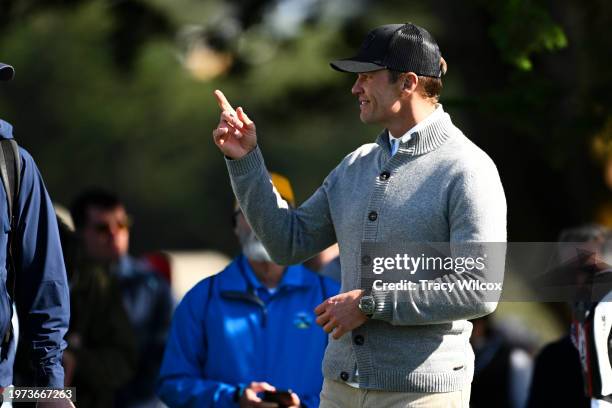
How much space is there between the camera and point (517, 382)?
846 cm

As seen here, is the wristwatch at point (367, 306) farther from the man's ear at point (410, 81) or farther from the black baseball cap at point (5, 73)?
the black baseball cap at point (5, 73)

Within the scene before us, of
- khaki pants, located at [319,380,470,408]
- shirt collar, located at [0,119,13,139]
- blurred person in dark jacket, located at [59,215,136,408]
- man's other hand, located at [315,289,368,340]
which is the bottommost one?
blurred person in dark jacket, located at [59,215,136,408]

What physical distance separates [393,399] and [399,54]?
3.61ft

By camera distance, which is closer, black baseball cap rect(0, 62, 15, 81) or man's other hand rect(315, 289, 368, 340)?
man's other hand rect(315, 289, 368, 340)

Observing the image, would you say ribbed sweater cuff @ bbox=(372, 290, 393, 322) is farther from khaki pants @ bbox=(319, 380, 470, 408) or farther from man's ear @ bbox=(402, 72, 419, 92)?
man's ear @ bbox=(402, 72, 419, 92)

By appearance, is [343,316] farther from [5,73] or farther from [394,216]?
[5,73]

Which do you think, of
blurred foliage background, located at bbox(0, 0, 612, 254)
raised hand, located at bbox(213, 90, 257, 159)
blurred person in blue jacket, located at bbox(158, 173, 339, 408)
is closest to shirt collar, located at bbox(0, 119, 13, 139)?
raised hand, located at bbox(213, 90, 257, 159)

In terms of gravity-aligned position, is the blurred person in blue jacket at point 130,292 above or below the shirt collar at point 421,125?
below

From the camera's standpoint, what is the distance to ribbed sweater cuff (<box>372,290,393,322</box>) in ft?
13.3

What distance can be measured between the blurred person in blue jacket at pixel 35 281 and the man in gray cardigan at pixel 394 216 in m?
0.62

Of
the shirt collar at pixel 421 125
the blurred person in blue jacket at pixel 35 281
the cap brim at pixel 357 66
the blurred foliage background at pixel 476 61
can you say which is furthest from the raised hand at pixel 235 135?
the blurred foliage background at pixel 476 61

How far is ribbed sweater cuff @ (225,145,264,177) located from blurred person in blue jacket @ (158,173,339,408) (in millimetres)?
1148

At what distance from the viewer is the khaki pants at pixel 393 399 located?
4086 mm

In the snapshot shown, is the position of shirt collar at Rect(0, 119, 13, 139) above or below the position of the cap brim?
below
